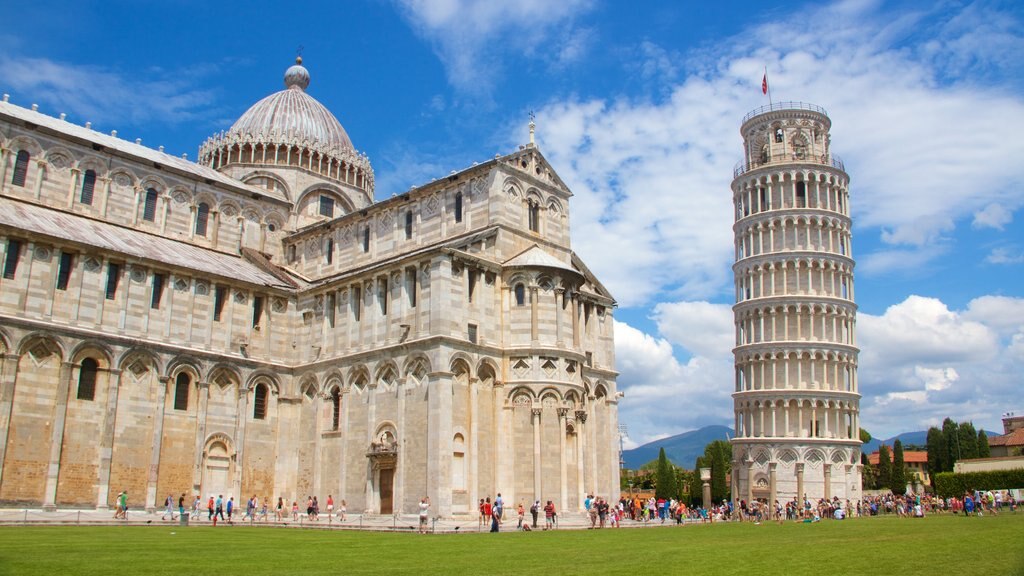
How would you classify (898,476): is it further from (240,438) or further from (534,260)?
(240,438)

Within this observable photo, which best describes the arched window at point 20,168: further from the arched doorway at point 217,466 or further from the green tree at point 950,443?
the green tree at point 950,443

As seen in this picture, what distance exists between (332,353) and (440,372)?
8.83 metres

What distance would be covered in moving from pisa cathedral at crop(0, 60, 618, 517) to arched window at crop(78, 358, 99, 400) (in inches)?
3.6

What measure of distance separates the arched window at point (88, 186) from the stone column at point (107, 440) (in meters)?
11.6

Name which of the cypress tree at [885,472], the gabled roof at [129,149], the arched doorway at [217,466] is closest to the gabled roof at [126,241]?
the gabled roof at [129,149]

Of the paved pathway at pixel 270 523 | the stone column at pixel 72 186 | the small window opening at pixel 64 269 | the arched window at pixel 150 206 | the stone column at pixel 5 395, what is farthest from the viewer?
the arched window at pixel 150 206

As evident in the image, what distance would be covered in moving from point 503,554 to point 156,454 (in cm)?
2530

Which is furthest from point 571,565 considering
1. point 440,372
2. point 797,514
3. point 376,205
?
point 797,514

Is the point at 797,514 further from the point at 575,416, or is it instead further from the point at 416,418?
the point at 416,418

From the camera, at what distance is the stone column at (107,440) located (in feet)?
121

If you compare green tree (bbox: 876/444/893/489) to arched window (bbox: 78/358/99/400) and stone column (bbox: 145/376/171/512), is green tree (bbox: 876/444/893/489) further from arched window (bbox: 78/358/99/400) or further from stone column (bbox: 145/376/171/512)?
arched window (bbox: 78/358/99/400)

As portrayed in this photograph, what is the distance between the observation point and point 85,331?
37188 millimetres

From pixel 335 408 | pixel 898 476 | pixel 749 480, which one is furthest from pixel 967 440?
pixel 335 408

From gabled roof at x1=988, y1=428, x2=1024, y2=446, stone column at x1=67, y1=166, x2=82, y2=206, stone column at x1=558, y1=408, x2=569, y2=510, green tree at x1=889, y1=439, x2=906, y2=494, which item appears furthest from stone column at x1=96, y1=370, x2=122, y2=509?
gabled roof at x1=988, y1=428, x2=1024, y2=446
